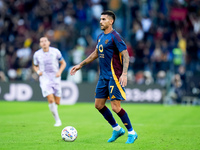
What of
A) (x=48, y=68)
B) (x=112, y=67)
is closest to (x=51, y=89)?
(x=48, y=68)

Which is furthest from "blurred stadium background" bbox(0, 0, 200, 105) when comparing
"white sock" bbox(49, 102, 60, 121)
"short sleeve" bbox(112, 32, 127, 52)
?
"short sleeve" bbox(112, 32, 127, 52)

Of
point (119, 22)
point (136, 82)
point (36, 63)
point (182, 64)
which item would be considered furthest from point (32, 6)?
point (36, 63)

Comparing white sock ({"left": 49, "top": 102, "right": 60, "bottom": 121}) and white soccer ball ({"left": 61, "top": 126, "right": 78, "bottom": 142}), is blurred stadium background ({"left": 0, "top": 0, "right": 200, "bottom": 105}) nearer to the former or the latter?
white sock ({"left": 49, "top": 102, "right": 60, "bottom": 121})

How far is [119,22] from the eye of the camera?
24.1 m

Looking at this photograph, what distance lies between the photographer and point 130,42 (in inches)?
912

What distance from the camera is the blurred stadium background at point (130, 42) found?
21688mm

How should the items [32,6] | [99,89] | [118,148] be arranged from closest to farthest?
[118,148], [99,89], [32,6]

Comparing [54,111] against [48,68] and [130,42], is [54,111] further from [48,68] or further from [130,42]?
[130,42]

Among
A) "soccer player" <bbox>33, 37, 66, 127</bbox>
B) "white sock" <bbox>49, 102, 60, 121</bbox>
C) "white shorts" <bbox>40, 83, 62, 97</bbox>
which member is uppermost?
"soccer player" <bbox>33, 37, 66, 127</bbox>

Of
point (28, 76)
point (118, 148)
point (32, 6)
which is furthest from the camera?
point (32, 6)

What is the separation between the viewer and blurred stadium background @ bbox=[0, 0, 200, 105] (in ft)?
71.2

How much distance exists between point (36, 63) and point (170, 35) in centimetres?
1204

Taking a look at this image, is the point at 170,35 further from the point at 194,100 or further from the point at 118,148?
the point at 118,148

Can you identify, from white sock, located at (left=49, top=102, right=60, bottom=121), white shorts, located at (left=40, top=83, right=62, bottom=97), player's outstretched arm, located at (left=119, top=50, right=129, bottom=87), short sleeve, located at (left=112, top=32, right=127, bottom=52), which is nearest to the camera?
player's outstretched arm, located at (left=119, top=50, right=129, bottom=87)
